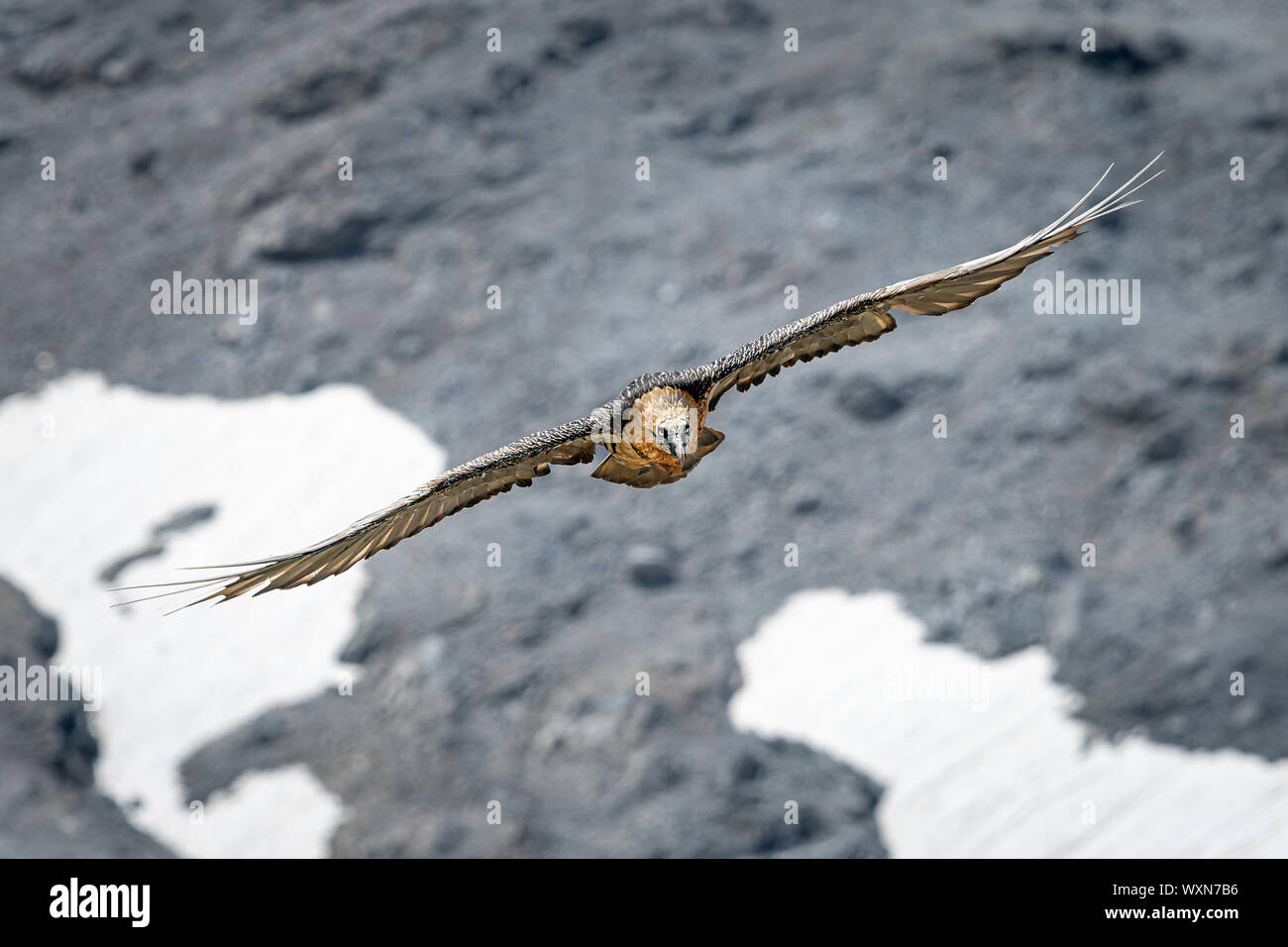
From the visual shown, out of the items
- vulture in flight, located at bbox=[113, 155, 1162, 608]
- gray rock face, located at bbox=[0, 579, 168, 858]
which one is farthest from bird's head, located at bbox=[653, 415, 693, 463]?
gray rock face, located at bbox=[0, 579, 168, 858]

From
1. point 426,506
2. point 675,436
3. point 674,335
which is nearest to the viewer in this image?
point 675,436

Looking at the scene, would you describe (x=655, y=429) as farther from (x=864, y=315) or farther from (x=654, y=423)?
(x=864, y=315)

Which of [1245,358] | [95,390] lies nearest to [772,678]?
[1245,358]

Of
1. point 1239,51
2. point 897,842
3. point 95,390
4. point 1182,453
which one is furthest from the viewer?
point 1239,51

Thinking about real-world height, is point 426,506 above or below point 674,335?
below

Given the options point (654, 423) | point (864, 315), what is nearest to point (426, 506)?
point (654, 423)

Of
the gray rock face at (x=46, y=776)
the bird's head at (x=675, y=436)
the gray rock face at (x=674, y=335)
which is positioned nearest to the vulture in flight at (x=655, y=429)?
the bird's head at (x=675, y=436)

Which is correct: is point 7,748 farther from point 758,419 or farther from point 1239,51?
point 1239,51
